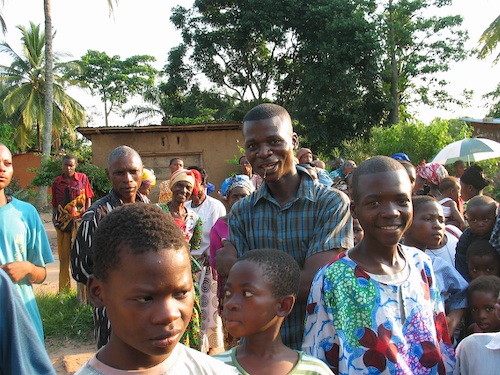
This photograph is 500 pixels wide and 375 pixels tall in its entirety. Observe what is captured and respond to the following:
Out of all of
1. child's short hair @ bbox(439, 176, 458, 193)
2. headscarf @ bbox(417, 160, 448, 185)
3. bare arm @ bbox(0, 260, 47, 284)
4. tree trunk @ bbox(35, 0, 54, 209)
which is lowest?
bare arm @ bbox(0, 260, 47, 284)

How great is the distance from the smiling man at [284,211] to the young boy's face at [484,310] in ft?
3.72

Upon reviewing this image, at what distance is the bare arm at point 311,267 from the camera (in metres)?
2.11

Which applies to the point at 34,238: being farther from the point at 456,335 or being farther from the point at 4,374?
the point at 456,335

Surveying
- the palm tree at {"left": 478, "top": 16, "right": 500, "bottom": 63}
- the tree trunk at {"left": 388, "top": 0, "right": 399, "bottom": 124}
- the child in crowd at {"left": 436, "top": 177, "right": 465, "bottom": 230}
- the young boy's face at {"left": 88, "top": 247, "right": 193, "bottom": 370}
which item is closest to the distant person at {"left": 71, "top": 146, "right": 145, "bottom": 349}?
the young boy's face at {"left": 88, "top": 247, "right": 193, "bottom": 370}

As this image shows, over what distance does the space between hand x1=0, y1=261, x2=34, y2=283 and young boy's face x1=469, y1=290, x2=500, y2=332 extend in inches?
101

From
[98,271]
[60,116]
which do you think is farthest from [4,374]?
[60,116]

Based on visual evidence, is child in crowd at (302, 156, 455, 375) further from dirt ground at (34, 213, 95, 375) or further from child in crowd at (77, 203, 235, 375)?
dirt ground at (34, 213, 95, 375)

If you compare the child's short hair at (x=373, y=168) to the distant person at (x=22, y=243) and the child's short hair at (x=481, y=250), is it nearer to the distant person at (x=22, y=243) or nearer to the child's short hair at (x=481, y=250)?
the child's short hair at (x=481, y=250)

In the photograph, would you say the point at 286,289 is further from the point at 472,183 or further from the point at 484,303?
the point at 472,183

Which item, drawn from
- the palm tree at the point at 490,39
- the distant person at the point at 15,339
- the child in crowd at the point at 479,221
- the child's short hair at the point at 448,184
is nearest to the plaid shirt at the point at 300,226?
the distant person at the point at 15,339

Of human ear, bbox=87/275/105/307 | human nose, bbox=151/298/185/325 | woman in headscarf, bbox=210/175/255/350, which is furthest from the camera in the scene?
woman in headscarf, bbox=210/175/255/350

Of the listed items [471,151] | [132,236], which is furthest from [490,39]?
[132,236]

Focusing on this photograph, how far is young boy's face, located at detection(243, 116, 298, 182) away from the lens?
2.29 m

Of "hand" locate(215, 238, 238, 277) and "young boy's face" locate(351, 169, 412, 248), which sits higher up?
"young boy's face" locate(351, 169, 412, 248)
